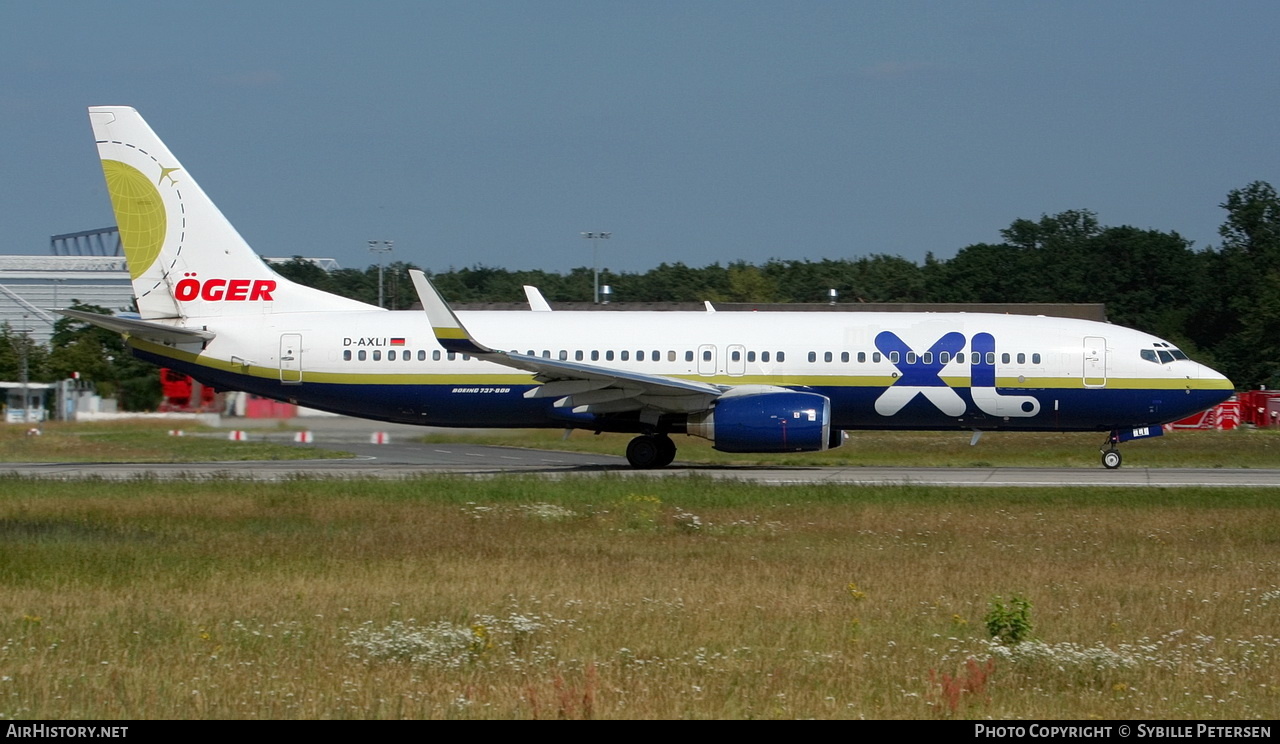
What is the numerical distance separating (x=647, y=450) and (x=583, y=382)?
2.33 m

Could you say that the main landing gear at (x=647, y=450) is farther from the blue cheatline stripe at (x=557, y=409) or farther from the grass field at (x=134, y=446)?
the grass field at (x=134, y=446)

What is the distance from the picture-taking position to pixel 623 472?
1000 inches

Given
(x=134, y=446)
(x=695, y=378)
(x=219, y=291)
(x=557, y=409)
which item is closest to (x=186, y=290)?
(x=219, y=291)

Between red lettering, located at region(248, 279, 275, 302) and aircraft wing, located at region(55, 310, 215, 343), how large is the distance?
122 cm

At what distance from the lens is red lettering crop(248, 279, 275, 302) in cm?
2677

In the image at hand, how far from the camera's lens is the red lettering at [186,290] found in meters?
26.5

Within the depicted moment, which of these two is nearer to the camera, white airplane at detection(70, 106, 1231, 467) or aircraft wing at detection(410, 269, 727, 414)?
aircraft wing at detection(410, 269, 727, 414)

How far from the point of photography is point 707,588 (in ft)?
37.9

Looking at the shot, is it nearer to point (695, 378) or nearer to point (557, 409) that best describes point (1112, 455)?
point (695, 378)

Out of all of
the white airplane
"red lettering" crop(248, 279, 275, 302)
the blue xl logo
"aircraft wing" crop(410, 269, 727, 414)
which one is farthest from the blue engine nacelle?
"red lettering" crop(248, 279, 275, 302)

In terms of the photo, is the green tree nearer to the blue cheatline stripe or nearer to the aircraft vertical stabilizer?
the blue cheatline stripe

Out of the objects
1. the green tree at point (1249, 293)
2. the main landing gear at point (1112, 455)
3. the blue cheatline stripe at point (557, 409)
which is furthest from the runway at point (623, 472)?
the green tree at point (1249, 293)

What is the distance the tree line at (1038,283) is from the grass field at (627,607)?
44675 mm
